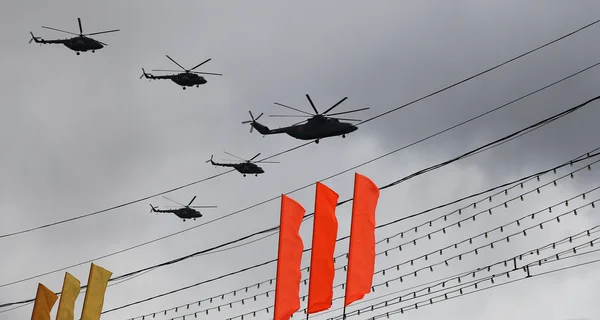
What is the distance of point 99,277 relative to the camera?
36.8 meters

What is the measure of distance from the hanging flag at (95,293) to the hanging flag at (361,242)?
39.1 feet

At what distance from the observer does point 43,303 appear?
3772 cm

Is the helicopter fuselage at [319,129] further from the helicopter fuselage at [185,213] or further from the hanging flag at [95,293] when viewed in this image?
the helicopter fuselage at [185,213]

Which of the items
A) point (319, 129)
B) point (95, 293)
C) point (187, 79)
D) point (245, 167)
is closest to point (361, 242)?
point (95, 293)

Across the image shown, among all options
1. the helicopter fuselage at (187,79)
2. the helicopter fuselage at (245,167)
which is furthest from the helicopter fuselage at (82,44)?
the helicopter fuselage at (245,167)

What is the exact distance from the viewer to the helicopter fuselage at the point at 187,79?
5659 centimetres

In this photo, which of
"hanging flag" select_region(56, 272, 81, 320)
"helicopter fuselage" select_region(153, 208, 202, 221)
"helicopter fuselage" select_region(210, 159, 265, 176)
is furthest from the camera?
"helicopter fuselage" select_region(153, 208, 202, 221)

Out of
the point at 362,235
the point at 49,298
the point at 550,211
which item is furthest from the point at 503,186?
the point at 49,298

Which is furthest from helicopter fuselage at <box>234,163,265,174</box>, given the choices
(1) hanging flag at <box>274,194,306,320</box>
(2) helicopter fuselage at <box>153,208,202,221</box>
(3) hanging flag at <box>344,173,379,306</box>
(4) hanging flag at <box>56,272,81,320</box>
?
(3) hanging flag at <box>344,173,379,306</box>

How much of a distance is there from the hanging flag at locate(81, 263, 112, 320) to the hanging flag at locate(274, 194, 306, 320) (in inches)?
395

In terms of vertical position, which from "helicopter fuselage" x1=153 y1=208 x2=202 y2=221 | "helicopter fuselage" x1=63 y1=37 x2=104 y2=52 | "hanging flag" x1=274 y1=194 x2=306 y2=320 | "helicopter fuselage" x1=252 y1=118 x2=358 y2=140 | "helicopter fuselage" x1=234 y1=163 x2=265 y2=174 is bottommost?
"hanging flag" x1=274 y1=194 x2=306 y2=320

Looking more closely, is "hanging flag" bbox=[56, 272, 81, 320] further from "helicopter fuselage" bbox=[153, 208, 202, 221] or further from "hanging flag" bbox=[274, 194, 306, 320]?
"helicopter fuselage" bbox=[153, 208, 202, 221]

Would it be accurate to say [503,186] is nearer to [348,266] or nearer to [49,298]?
[348,266]

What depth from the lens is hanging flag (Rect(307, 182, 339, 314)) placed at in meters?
28.8
